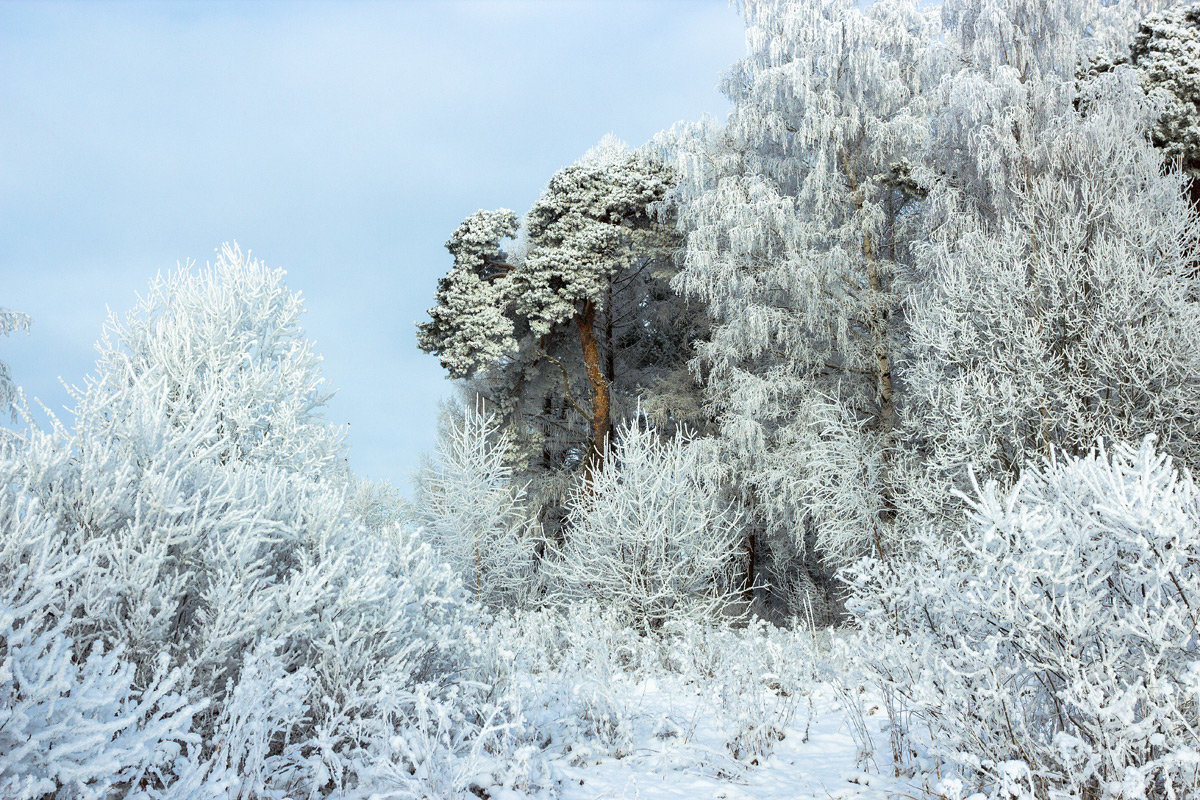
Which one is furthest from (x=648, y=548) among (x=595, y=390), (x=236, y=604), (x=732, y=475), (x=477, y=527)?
(x=595, y=390)

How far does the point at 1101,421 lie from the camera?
1024 centimetres

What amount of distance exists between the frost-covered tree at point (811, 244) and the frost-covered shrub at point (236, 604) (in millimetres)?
9747

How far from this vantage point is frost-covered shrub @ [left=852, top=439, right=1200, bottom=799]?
2898 mm

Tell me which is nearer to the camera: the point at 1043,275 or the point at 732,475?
the point at 1043,275

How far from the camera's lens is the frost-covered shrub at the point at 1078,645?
2898 millimetres

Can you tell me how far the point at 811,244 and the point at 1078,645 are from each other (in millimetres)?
12364

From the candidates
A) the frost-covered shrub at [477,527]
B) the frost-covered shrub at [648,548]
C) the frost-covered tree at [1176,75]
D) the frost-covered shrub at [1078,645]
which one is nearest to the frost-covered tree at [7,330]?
the frost-covered shrub at [477,527]

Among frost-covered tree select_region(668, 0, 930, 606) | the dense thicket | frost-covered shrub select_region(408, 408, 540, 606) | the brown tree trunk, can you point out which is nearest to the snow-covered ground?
the dense thicket

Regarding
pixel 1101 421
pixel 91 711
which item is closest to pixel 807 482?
pixel 1101 421

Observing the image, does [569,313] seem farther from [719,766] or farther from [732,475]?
[719,766]

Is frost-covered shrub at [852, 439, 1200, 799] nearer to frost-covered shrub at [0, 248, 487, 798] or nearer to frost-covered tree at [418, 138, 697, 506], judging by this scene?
frost-covered shrub at [0, 248, 487, 798]

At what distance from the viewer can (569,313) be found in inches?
638

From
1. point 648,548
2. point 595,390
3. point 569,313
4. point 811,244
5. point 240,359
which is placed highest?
point 811,244

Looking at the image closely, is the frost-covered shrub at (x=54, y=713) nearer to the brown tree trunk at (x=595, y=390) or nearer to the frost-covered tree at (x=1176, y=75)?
the brown tree trunk at (x=595, y=390)
